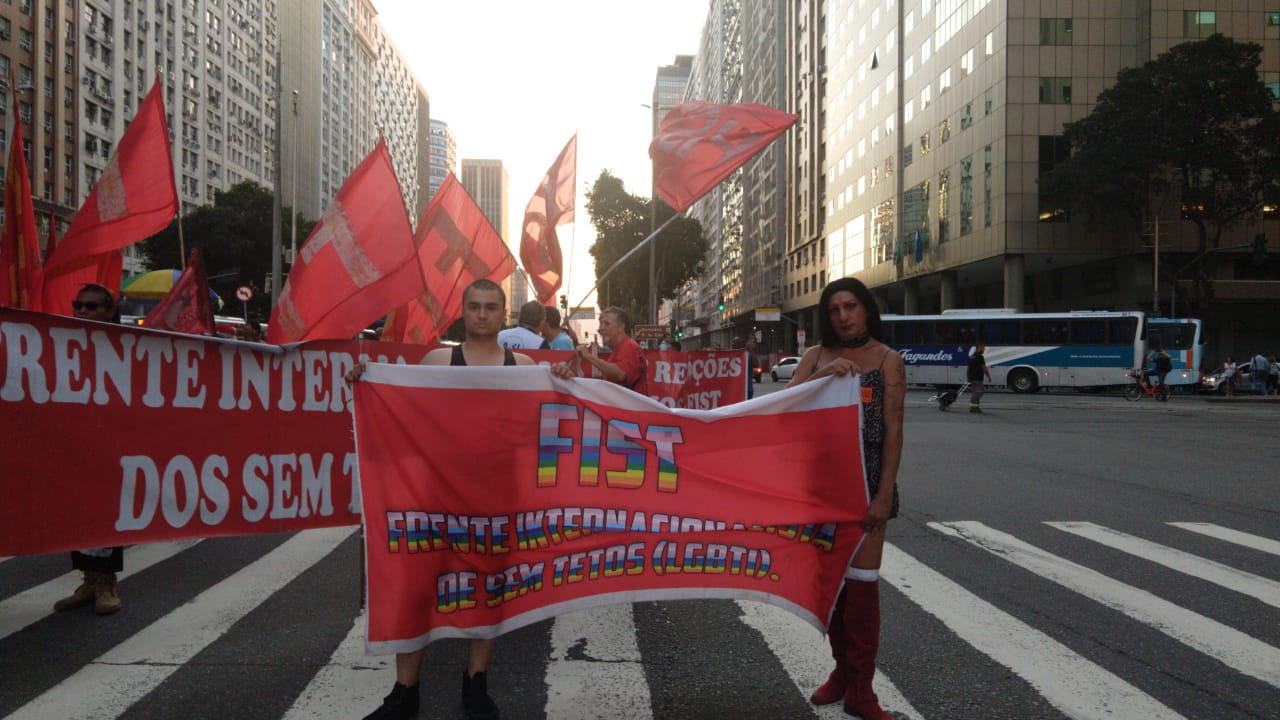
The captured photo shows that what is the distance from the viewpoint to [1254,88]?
1389 inches

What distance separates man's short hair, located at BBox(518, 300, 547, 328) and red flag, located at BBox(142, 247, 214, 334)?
3.00 meters

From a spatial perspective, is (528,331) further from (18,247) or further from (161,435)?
(161,435)

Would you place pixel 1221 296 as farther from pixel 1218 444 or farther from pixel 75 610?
pixel 75 610

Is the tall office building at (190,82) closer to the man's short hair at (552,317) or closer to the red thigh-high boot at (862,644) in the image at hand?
the man's short hair at (552,317)

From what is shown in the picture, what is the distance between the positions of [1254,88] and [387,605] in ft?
143

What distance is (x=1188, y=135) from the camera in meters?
35.4

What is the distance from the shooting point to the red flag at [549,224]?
8.99m

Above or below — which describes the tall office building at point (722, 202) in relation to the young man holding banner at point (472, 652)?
above

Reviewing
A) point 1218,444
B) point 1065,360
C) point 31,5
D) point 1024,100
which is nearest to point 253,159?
point 31,5

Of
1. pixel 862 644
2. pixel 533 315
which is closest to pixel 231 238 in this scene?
pixel 533 315

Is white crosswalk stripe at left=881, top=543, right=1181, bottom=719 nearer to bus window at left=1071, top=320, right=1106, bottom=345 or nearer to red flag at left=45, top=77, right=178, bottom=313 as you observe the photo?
red flag at left=45, top=77, right=178, bottom=313

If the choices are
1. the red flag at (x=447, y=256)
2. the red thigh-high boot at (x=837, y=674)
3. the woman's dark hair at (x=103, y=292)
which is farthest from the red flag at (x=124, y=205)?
the red thigh-high boot at (x=837, y=674)

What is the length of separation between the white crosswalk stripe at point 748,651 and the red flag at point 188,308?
1732mm

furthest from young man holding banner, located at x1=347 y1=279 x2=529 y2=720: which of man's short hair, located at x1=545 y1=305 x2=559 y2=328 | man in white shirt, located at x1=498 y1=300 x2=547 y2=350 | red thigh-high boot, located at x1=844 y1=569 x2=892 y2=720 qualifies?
man's short hair, located at x1=545 y1=305 x2=559 y2=328
